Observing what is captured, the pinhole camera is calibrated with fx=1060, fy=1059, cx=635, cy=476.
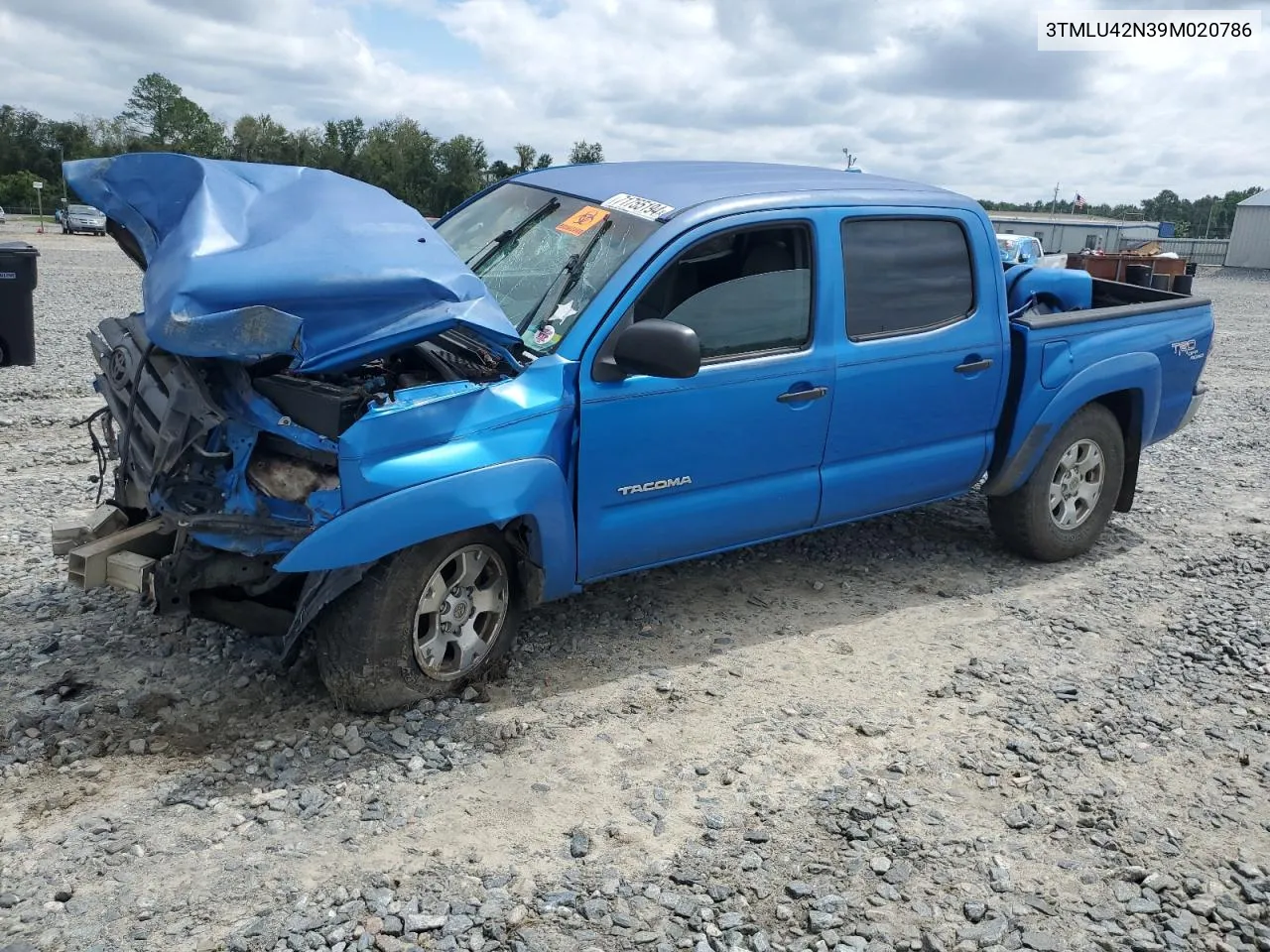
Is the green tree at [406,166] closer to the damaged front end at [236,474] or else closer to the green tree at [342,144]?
the green tree at [342,144]

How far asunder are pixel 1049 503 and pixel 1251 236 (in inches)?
2039

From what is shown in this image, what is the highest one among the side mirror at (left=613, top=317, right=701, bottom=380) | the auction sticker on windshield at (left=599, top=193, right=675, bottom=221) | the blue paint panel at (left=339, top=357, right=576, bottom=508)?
the auction sticker on windshield at (left=599, top=193, right=675, bottom=221)

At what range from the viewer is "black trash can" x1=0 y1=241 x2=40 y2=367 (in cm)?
675

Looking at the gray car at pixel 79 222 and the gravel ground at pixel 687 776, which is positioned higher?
the gray car at pixel 79 222

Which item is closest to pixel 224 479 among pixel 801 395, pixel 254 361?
pixel 254 361

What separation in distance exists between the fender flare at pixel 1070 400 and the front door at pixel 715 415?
4.37ft

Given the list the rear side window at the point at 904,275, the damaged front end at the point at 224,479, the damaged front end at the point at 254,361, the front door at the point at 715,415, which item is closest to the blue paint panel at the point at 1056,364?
the rear side window at the point at 904,275

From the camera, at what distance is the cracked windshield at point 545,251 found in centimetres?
412

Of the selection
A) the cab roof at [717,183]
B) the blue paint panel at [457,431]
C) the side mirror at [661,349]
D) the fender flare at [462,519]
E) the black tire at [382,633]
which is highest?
Result: the cab roof at [717,183]

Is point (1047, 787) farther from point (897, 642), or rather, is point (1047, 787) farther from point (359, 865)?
point (359, 865)

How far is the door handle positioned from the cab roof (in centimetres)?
84

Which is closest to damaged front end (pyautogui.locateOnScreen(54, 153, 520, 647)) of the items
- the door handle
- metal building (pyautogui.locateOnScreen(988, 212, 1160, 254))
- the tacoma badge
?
the tacoma badge

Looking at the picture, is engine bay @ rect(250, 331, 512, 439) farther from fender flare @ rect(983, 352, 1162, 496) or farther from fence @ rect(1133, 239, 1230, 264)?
fence @ rect(1133, 239, 1230, 264)

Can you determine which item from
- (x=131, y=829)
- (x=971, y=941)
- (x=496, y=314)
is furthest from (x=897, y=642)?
(x=131, y=829)
